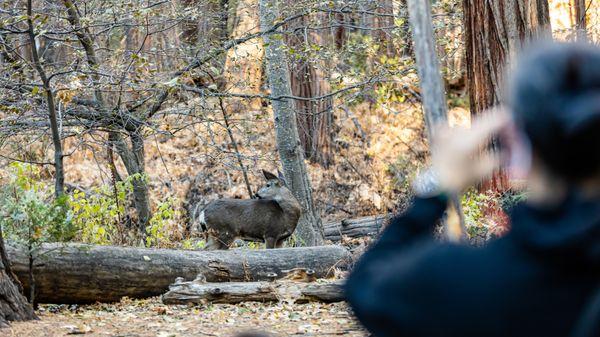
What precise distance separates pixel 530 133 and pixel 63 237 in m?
7.74

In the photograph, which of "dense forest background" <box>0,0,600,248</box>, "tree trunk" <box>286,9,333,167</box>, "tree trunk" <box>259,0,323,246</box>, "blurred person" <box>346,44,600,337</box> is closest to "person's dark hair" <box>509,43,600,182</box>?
"blurred person" <box>346,44,600,337</box>

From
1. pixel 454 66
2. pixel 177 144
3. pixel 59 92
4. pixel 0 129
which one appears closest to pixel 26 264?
pixel 59 92

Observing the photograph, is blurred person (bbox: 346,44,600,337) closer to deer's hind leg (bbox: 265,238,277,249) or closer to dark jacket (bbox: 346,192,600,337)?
dark jacket (bbox: 346,192,600,337)

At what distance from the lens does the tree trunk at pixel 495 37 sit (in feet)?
35.0

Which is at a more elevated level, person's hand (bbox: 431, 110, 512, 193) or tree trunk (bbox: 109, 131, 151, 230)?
person's hand (bbox: 431, 110, 512, 193)

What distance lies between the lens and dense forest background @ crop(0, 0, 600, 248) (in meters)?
10.7

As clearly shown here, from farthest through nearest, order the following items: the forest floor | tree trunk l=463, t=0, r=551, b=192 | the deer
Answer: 1. the deer
2. tree trunk l=463, t=0, r=551, b=192
3. the forest floor

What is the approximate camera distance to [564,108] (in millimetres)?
1665

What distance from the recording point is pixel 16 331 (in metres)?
7.09

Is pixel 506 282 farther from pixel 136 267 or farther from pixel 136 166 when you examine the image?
pixel 136 166

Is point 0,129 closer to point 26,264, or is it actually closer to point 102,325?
point 26,264

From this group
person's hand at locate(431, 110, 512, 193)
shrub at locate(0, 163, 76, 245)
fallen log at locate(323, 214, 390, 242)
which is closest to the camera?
person's hand at locate(431, 110, 512, 193)

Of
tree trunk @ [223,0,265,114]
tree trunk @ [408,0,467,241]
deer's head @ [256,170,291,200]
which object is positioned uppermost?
tree trunk @ [223,0,265,114]

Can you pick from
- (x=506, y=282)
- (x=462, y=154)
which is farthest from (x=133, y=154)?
(x=506, y=282)
